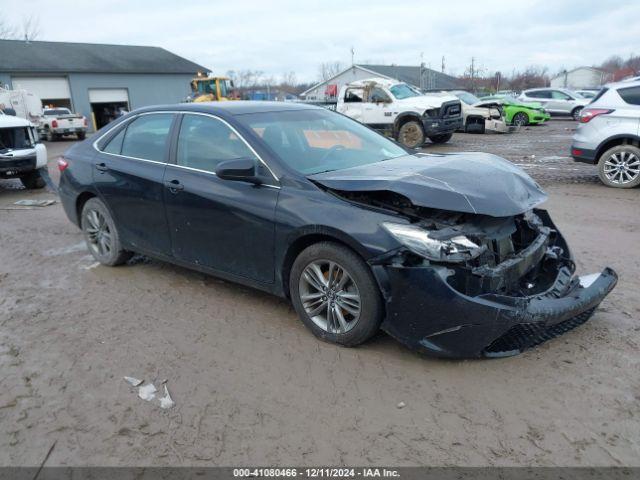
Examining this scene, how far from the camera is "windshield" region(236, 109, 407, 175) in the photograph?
4.11 m

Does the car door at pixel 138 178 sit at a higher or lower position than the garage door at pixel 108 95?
lower

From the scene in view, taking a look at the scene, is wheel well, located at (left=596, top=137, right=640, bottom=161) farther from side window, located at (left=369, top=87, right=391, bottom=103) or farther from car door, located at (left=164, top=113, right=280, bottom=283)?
side window, located at (left=369, top=87, right=391, bottom=103)

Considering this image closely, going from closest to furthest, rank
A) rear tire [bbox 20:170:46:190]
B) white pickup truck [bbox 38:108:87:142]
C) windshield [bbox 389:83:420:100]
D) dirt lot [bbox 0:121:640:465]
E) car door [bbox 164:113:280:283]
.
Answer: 1. dirt lot [bbox 0:121:640:465]
2. car door [bbox 164:113:280:283]
3. rear tire [bbox 20:170:46:190]
4. windshield [bbox 389:83:420:100]
5. white pickup truck [bbox 38:108:87:142]

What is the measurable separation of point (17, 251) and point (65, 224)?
1.40 m

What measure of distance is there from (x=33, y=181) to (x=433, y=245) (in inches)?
421

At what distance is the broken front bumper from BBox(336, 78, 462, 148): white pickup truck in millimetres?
12954

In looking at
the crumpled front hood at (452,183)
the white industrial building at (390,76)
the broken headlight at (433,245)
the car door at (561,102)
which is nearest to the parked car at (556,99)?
the car door at (561,102)

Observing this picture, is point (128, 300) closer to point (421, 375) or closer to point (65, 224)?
point (421, 375)

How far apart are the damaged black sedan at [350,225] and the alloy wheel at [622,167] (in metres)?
5.75

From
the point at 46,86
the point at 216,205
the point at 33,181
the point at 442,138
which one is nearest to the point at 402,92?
the point at 442,138

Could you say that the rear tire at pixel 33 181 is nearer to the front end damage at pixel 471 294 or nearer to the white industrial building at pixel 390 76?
the front end damage at pixel 471 294

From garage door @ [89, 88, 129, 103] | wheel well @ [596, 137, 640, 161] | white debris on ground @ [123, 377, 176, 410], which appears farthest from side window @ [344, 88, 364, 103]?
garage door @ [89, 88, 129, 103]

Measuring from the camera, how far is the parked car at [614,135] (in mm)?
8695

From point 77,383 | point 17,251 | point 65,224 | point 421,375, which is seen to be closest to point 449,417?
point 421,375
